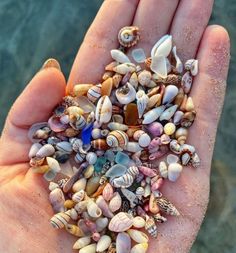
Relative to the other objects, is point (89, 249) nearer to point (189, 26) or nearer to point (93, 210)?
point (93, 210)

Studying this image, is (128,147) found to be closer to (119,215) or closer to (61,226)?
(119,215)

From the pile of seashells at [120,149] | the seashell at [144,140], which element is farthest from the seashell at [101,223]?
the seashell at [144,140]

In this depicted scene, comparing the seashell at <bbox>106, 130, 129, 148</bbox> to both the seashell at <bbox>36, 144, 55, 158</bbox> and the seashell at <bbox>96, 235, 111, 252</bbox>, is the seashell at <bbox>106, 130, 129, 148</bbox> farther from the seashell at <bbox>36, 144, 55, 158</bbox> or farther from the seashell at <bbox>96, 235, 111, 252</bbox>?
the seashell at <bbox>96, 235, 111, 252</bbox>

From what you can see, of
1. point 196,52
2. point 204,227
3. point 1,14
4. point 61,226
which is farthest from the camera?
point 1,14

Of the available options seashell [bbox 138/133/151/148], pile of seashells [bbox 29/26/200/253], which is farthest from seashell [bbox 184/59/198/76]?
seashell [bbox 138/133/151/148]

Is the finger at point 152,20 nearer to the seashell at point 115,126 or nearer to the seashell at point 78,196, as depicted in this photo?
the seashell at point 115,126

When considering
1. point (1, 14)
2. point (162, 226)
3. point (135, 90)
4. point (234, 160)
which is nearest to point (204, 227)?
point (234, 160)
